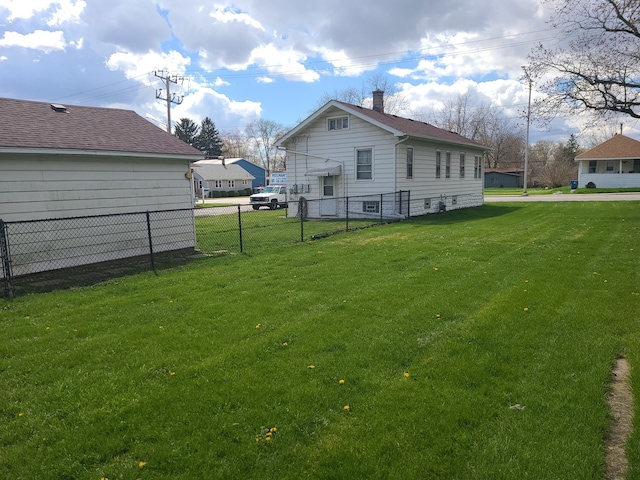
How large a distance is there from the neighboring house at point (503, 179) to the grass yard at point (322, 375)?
61.4 metres

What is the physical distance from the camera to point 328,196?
64.7ft

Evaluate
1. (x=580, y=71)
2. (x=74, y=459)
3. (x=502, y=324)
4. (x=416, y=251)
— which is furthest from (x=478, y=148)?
(x=74, y=459)

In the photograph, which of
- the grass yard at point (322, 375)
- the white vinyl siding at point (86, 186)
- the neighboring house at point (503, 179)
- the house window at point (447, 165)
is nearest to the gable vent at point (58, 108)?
the white vinyl siding at point (86, 186)

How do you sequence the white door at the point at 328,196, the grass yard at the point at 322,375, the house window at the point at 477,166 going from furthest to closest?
the house window at the point at 477,166 → the white door at the point at 328,196 → the grass yard at the point at 322,375

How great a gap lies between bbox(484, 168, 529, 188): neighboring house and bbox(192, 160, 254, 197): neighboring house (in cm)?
3533

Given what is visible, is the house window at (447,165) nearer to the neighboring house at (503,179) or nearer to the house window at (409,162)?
the house window at (409,162)

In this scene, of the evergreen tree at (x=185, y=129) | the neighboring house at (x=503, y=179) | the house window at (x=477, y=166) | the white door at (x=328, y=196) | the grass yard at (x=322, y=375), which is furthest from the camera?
the evergreen tree at (x=185, y=129)

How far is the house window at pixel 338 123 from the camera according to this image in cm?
1879

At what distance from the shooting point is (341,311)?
540cm

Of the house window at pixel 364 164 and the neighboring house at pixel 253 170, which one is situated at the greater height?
the neighboring house at pixel 253 170

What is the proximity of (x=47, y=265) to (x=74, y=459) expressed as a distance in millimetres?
7183

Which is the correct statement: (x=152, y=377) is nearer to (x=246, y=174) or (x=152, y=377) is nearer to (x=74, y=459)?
(x=74, y=459)

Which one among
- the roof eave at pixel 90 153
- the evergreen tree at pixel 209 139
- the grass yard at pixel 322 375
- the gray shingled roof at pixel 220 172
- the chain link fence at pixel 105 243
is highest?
the evergreen tree at pixel 209 139

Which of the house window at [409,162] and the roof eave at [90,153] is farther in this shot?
the house window at [409,162]
